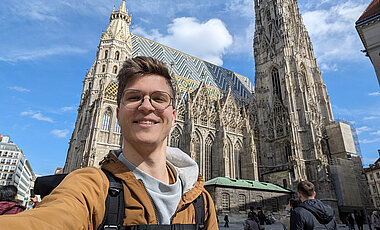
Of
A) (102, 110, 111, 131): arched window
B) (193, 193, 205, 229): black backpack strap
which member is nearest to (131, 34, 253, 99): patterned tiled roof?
(102, 110, 111, 131): arched window

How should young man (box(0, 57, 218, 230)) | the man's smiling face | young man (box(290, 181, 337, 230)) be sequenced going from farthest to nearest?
1. young man (box(290, 181, 337, 230))
2. the man's smiling face
3. young man (box(0, 57, 218, 230))

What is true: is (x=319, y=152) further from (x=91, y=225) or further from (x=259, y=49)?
(x=91, y=225)

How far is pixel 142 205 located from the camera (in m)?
0.99

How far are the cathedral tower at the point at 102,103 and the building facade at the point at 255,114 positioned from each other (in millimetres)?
84

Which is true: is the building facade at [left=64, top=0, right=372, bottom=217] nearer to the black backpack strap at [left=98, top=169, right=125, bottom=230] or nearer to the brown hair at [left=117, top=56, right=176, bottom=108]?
the brown hair at [left=117, top=56, right=176, bottom=108]

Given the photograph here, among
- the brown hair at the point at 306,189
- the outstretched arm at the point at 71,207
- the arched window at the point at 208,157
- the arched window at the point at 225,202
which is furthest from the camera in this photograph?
the arched window at the point at 208,157

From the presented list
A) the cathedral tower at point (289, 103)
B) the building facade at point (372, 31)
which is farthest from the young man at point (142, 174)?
the cathedral tower at point (289, 103)

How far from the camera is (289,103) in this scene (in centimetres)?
2569

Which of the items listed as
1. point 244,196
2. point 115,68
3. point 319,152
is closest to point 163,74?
point 244,196

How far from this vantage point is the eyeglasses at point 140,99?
122cm

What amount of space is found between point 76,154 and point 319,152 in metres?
23.7

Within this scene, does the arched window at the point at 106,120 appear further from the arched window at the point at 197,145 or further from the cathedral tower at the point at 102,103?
the arched window at the point at 197,145

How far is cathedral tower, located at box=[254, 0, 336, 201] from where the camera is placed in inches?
893

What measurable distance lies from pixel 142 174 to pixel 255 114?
96.6 feet
